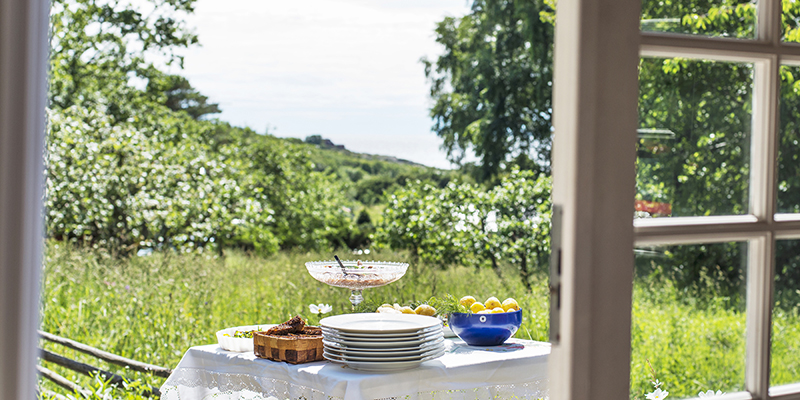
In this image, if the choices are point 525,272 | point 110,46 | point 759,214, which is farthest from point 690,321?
point 110,46

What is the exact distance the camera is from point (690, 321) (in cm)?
118

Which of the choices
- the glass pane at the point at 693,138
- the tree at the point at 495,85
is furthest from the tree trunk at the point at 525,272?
the glass pane at the point at 693,138

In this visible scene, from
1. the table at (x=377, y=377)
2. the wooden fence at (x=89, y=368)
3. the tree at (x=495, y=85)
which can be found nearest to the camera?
the table at (x=377, y=377)

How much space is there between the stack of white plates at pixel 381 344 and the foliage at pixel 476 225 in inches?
200

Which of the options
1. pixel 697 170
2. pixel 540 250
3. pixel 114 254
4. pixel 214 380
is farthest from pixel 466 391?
pixel 540 250

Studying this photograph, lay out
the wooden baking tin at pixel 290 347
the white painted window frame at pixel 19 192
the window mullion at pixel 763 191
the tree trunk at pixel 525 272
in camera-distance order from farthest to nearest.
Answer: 1. the tree trunk at pixel 525 272
2. the wooden baking tin at pixel 290 347
3. the window mullion at pixel 763 191
4. the white painted window frame at pixel 19 192

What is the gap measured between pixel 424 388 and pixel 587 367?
70 centimetres

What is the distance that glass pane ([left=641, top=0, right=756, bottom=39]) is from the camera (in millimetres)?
974

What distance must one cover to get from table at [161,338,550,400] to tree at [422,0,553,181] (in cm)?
677

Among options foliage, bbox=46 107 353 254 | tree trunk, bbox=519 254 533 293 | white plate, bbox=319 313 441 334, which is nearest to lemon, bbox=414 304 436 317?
white plate, bbox=319 313 441 334

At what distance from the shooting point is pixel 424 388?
1556 mm

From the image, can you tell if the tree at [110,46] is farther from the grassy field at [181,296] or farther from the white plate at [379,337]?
the white plate at [379,337]

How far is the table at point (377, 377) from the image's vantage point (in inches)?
58.9

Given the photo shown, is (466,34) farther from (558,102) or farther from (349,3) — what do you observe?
(558,102)
